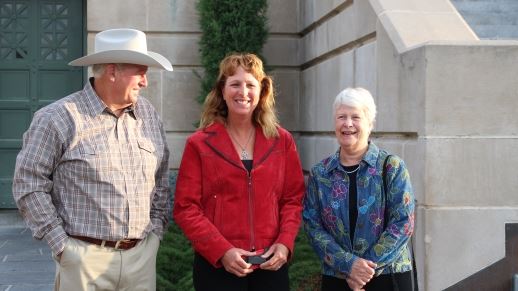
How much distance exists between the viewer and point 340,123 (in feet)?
13.4

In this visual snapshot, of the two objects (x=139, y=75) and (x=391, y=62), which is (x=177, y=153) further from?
(x=139, y=75)

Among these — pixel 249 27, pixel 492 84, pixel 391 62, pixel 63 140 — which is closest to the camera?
pixel 63 140

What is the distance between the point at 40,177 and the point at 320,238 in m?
1.53

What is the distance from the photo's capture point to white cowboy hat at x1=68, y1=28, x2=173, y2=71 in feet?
13.3

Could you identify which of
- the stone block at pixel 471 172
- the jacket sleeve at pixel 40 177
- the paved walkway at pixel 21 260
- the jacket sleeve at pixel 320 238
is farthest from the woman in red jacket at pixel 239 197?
the paved walkway at pixel 21 260

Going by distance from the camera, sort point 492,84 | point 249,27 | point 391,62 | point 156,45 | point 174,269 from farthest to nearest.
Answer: point 156,45
point 249,27
point 174,269
point 391,62
point 492,84

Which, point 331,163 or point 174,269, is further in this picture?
point 174,269

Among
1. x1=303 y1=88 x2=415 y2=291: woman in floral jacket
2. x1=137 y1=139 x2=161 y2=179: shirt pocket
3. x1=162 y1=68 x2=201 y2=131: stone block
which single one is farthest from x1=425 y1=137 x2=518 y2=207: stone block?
x1=162 y1=68 x2=201 y2=131: stone block

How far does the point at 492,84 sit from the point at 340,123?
1.77 meters

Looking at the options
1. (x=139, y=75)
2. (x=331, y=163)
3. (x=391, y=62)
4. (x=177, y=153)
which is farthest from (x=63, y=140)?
(x=177, y=153)

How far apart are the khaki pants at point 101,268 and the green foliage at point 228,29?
5384 mm

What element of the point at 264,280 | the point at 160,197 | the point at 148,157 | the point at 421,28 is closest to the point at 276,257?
the point at 264,280

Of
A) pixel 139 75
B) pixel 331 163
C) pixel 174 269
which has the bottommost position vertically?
pixel 174 269

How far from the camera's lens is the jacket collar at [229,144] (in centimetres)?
421
